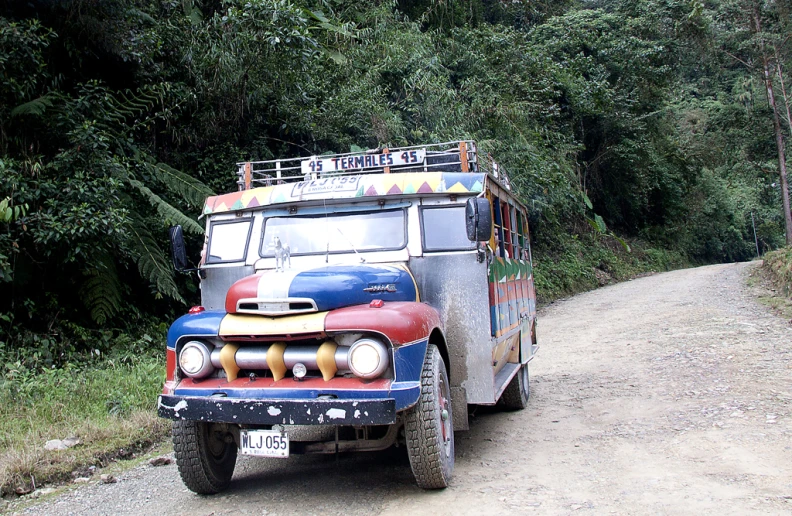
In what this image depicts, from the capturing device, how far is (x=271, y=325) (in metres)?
4.71

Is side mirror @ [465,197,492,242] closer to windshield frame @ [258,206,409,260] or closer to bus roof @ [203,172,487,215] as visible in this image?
bus roof @ [203,172,487,215]

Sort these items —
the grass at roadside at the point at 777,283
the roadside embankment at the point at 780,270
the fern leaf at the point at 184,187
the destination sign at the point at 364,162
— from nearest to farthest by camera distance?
the destination sign at the point at 364,162, the fern leaf at the point at 184,187, the grass at roadside at the point at 777,283, the roadside embankment at the point at 780,270

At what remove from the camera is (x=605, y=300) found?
66.2 ft

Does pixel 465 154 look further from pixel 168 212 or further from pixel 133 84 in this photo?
pixel 133 84

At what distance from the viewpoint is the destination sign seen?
688cm

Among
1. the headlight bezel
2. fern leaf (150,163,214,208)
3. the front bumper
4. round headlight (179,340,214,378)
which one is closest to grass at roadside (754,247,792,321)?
fern leaf (150,163,214,208)

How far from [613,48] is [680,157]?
10417 millimetres

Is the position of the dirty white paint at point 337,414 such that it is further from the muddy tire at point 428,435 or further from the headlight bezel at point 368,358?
the muddy tire at point 428,435

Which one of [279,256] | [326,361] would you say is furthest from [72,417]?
[326,361]

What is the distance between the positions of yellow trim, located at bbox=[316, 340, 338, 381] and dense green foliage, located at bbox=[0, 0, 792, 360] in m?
4.43

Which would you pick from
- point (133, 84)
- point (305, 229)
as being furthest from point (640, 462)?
point (133, 84)

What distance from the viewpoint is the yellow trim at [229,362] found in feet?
15.8

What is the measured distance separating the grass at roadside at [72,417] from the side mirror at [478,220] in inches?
148

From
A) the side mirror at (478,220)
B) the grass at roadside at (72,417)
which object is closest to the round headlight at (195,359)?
the grass at roadside at (72,417)
